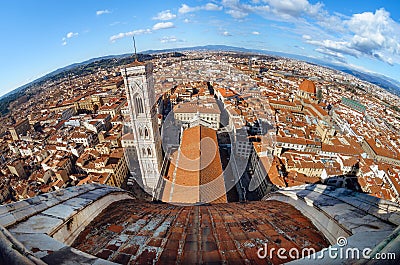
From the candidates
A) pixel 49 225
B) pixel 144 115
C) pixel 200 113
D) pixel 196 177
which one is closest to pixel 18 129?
pixel 200 113

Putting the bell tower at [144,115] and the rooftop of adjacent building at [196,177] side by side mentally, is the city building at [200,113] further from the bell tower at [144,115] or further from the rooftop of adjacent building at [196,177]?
the rooftop of adjacent building at [196,177]

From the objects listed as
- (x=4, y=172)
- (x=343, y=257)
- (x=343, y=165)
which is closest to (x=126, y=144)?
(x=4, y=172)

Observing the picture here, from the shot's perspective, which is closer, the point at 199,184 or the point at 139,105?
the point at 199,184

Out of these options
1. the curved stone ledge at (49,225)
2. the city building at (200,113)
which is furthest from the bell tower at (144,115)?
the city building at (200,113)

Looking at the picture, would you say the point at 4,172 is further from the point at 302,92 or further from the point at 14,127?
the point at 302,92

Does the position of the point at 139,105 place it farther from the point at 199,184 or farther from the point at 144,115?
the point at 199,184

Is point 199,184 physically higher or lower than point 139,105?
lower

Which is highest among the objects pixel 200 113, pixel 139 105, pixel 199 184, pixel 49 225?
pixel 139 105
